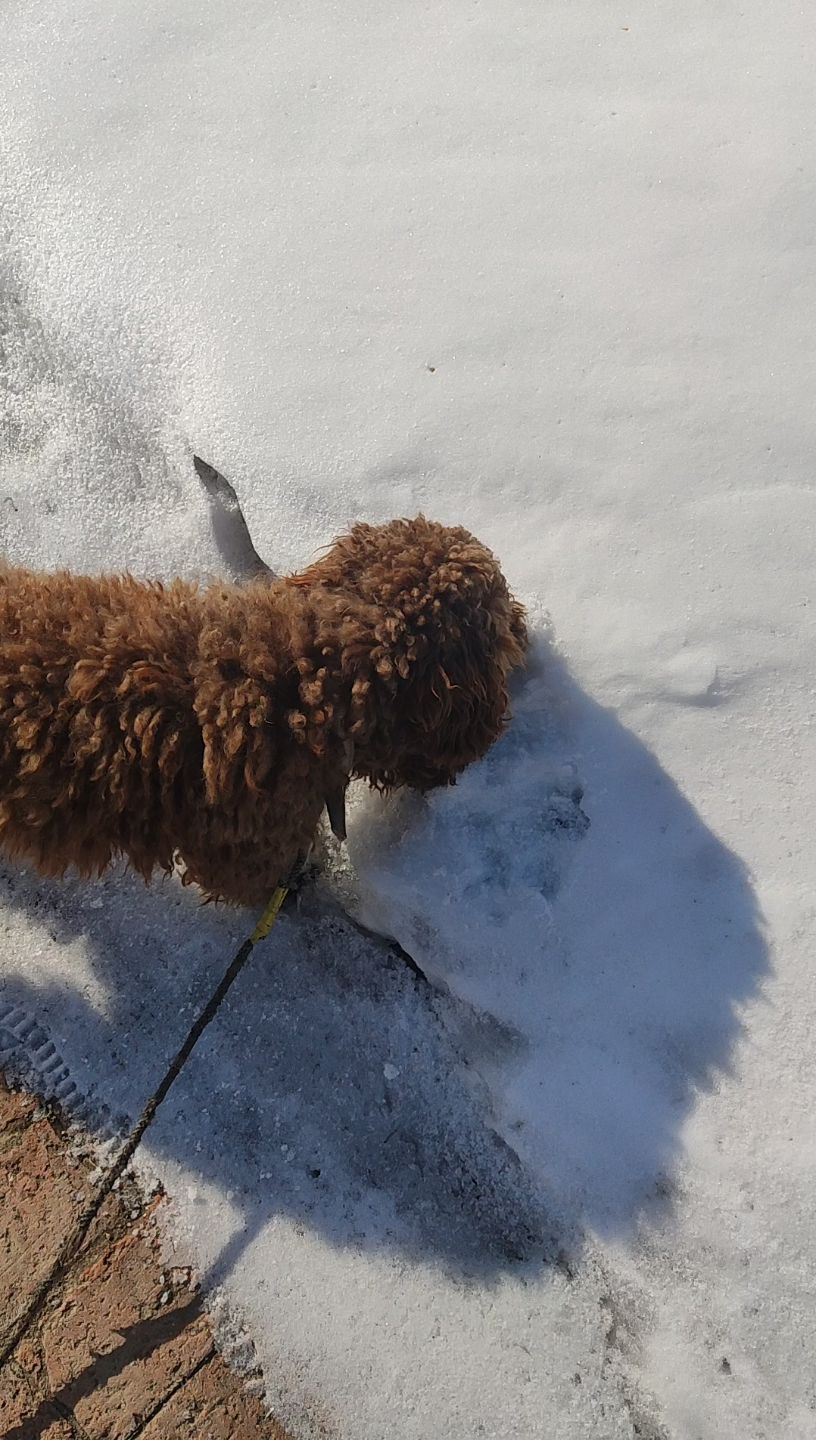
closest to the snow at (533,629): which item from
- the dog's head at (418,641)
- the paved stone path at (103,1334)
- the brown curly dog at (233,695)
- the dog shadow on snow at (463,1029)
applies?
the dog shadow on snow at (463,1029)

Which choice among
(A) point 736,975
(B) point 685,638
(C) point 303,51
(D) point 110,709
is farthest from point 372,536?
(C) point 303,51

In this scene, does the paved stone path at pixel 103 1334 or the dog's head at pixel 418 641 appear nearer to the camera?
the dog's head at pixel 418 641

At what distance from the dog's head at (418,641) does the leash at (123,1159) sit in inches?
25.2

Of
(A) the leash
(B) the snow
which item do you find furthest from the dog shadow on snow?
(A) the leash

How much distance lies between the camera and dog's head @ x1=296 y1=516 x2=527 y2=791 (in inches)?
81.4

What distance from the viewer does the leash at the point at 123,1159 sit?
2.33 meters

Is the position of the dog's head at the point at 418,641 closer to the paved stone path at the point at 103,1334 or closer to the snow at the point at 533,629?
the snow at the point at 533,629

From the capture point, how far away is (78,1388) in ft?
7.44

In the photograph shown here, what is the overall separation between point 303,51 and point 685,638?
260 centimetres

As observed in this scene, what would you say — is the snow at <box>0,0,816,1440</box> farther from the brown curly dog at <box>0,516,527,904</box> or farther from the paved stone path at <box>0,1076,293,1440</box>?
the brown curly dog at <box>0,516,527,904</box>

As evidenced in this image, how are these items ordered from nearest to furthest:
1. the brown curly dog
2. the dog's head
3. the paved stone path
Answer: the brown curly dog
the dog's head
the paved stone path

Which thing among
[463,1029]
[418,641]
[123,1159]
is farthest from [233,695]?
[123,1159]

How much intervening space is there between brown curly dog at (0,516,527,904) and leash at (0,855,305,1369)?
34 centimetres

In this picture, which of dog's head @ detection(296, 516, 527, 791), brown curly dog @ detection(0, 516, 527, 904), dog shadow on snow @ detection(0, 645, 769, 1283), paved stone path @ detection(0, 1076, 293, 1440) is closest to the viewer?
brown curly dog @ detection(0, 516, 527, 904)
